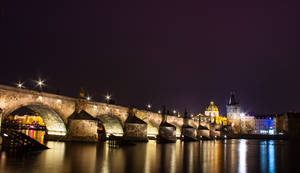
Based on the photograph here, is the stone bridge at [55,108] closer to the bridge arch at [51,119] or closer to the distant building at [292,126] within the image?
the bridge arch at [51,119]

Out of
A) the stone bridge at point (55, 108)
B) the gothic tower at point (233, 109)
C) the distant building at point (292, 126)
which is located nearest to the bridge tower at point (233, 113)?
the gothic tower at point (233, 109)

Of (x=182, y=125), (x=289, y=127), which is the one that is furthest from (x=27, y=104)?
(x=289, y=127)

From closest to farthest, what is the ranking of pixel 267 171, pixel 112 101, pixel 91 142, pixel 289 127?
1. pixel 267 171
2. pixel 91 142
3. pixel 112 101
4. pixel 289 127

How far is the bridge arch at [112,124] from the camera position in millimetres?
44900

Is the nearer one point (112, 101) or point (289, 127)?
point (112, 101)

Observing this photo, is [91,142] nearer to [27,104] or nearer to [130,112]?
[27,104]

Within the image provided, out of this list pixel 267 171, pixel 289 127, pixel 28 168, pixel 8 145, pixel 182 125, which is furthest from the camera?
pixel 289 127

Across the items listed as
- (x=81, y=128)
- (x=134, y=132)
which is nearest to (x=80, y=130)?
(x=81, y=128)

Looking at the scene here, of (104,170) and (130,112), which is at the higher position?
(130,112)

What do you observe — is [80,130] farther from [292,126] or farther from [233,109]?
[233,109]

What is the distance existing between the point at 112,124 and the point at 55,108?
15954mm

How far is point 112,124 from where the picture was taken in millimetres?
A: 47719

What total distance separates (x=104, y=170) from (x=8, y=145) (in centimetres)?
1173

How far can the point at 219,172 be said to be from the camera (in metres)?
15.1
